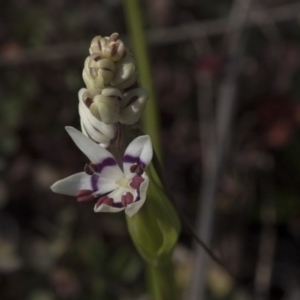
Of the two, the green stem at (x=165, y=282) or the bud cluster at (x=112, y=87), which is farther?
the green stem at (x=165, y=282)

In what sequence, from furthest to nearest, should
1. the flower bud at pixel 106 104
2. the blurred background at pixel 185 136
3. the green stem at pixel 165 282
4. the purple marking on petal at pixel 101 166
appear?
the blurred background at pixel 185 136, the green stem at pixel 165 282, the purple marking on petal at pixel 101 166, the flower bud at pixel 106 104

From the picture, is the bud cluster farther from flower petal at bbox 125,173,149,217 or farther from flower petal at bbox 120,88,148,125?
flower petal at bbox 125,173,149,217

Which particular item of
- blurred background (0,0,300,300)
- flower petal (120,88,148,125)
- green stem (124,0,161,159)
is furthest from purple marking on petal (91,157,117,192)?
blurred background (0,0,300,300)

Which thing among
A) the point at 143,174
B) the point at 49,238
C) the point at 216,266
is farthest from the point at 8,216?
the point at 143,174

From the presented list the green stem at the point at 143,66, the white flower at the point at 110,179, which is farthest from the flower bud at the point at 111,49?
the green stem at the point at 143,66

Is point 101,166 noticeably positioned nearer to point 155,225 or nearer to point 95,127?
point 95,127

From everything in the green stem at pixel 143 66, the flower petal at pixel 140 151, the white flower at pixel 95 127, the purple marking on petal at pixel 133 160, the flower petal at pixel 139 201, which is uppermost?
the white flower at pixel 95 127

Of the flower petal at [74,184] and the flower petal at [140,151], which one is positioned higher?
the flower petal at [140,151]

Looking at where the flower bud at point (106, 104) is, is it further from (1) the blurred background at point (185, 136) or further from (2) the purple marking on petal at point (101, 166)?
(1) the blurred background at point (185, 136)

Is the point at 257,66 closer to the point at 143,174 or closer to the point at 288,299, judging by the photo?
the point at 288,299
